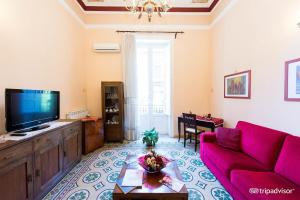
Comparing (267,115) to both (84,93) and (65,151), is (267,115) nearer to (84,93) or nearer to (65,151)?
(65,151)

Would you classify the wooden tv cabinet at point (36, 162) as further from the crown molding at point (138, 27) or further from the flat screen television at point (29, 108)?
the crown molding at point (138, 27)

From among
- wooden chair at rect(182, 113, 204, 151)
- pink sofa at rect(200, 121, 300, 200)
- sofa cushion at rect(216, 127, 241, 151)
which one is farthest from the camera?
wooden chair at rect(182, 113, 204, 151)

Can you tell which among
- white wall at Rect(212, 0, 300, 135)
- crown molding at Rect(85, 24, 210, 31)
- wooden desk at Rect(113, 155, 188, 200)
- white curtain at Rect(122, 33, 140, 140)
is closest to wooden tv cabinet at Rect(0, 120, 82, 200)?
wooden desk at Rect(113, 155, 188, 200)

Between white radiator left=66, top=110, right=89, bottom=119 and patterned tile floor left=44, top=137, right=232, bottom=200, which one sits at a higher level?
white radiator left=66, top=110, right=89, bottom=119

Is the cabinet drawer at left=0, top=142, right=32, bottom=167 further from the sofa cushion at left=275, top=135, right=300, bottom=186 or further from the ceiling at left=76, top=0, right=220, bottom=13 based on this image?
the ceiling at left=76, top=0, right=220, bottom=13

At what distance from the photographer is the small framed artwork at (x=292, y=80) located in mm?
2117

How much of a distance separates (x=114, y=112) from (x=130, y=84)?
900mm

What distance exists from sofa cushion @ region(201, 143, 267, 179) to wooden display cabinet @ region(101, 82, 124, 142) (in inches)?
97.6

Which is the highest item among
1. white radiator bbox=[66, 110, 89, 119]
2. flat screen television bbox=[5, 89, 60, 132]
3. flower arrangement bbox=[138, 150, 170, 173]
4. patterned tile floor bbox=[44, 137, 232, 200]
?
flat screen television bbox=[5, 89, 60, 132]

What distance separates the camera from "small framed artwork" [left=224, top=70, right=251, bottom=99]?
10.3ft

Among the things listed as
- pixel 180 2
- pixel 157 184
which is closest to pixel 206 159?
pixel 157 184

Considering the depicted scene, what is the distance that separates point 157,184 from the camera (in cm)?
184

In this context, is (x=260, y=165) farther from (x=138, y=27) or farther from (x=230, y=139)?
(x=138, y=27)

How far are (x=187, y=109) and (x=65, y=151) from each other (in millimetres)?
3384
